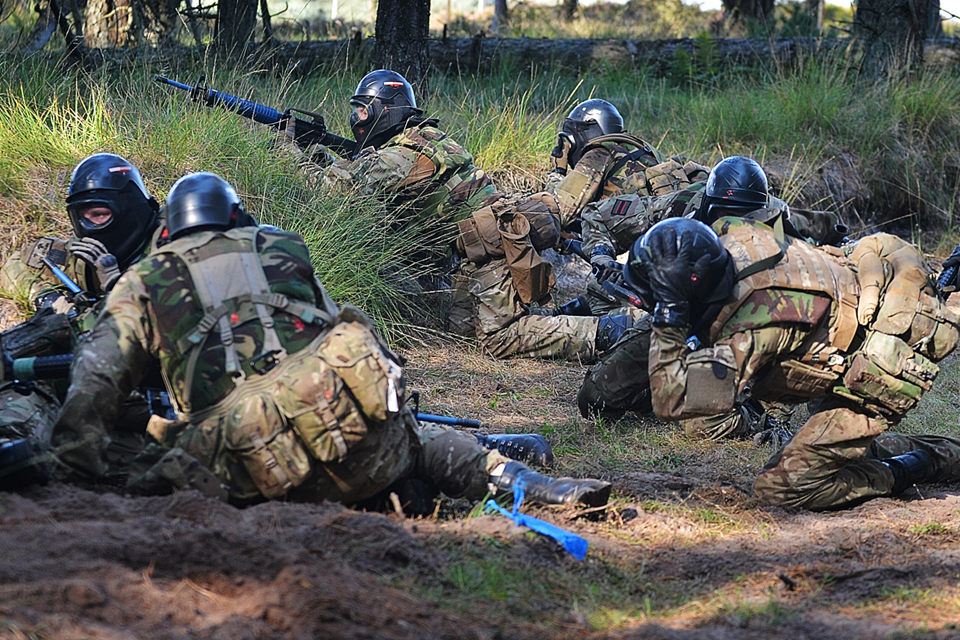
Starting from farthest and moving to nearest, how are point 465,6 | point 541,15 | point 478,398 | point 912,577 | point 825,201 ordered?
point 465,6
point 541,15
point 825,201
point 478,398
point 912,577

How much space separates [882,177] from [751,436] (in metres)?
6.20

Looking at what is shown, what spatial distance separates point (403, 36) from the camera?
31.3 feet

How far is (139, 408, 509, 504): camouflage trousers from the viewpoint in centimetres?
338

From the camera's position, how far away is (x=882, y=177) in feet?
34.5

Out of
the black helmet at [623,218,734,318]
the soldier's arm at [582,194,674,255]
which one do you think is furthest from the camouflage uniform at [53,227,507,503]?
the soldier's arm at [582,194,674,255]

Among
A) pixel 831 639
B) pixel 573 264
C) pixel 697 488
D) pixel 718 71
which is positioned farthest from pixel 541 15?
pixel 831 639

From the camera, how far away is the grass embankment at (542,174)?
11.0 feet

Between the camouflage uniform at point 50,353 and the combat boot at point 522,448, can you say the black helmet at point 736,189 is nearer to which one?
the combat boot at point 522,448

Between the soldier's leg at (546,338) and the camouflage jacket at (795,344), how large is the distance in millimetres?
2704

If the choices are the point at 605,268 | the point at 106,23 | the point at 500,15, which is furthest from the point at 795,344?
the point at 500,15

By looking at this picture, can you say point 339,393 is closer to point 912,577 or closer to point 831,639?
point 831,639

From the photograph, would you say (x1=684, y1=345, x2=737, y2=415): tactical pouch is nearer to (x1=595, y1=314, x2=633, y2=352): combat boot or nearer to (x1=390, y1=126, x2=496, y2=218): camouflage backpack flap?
(x1=595, y1=314, x2=633, y2=352): combat boot

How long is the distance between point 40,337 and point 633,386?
3113 mm

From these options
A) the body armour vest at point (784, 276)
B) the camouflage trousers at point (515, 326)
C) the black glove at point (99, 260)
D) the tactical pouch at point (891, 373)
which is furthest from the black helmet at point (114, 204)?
the tactical pouch at point (891, 373)
